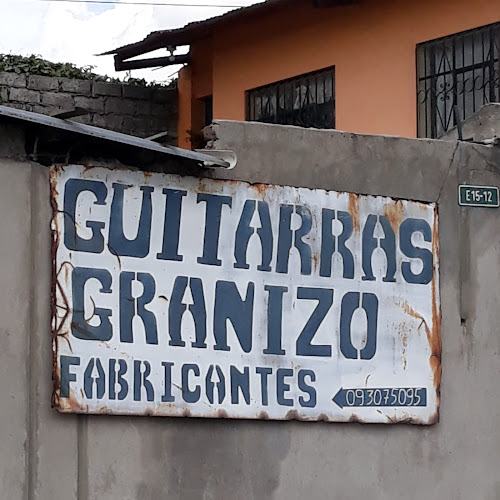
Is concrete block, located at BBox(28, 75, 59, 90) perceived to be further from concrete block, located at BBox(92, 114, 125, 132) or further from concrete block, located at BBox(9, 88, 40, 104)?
concrete block, located at BBox(92, 114, 125, 132)

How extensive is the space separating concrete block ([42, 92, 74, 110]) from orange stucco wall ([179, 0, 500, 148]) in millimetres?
1629

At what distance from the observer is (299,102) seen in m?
12.3

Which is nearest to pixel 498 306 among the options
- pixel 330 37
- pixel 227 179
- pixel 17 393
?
pixel 227 179

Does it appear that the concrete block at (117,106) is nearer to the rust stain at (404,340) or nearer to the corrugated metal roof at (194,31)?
the corrugated metal roof at (194,31)

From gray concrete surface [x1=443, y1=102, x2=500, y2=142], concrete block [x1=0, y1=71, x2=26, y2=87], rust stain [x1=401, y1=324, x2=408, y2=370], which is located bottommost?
rust stain [x1=401, y1=324, x2=408, y2=370]

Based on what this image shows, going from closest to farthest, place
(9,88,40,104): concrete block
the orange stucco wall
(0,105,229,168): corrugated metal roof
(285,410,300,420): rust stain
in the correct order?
1. (0,105,229,168): corrugated metal roof
2. (285,410,300,420): rust stain
3. the orange stucco wall
4. (9,88,40,104): concrete block

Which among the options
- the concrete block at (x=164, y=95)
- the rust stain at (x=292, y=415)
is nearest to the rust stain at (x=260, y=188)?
the rust stain at (x=292, y=415)

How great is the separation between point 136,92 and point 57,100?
0.98 meters

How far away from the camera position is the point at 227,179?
7035 millimetres

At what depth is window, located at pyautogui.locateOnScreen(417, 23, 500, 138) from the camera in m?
10.7

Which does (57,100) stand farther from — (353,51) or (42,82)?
(353,51)

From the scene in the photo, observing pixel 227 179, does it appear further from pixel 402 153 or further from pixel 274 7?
pixel 274 7

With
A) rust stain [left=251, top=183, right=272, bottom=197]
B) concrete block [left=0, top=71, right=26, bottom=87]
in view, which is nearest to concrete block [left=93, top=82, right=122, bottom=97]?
concrete block [left=0, top=71, right=26, bottom=87]

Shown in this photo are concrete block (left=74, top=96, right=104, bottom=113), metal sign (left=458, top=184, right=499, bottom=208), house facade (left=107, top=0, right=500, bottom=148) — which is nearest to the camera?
metal sign (left=458, top=184, right=499, bottom=208)
